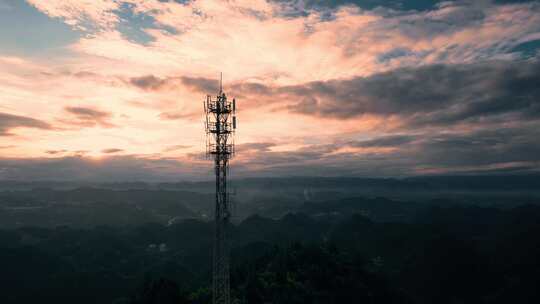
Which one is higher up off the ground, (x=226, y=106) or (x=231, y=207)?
(x=226, y=106)

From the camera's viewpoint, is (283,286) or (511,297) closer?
(283,286)

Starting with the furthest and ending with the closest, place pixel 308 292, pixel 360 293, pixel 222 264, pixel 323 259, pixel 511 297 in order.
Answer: pixel 511 297 → pixel 323 259 → pixel 360 293 → pixel 308 292 → pixel 222 264

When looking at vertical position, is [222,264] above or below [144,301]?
above

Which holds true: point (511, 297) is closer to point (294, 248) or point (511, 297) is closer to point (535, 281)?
point (535, 281)

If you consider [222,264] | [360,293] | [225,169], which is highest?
[225,169]

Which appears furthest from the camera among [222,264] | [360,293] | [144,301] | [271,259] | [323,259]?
[271,259]

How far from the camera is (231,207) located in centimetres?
4156

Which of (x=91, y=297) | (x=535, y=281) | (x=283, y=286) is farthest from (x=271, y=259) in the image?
(x=535, y=281)

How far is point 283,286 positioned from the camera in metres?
118

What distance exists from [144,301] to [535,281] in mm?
202063

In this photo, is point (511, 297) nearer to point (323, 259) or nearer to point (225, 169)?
point (323, 259)

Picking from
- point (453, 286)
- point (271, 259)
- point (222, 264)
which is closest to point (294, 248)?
point (271, 259)

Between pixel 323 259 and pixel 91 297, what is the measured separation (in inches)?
5626

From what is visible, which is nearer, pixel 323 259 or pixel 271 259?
pixel 323 259
